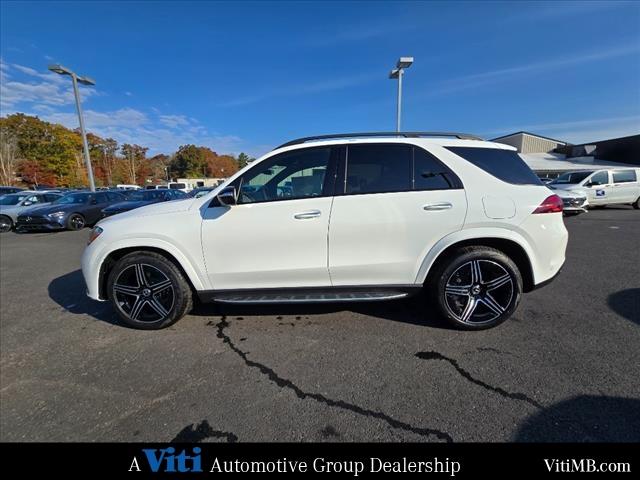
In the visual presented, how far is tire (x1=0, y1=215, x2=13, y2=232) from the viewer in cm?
1092

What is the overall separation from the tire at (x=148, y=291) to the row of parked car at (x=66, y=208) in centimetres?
558

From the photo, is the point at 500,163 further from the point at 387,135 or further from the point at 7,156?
the point at 7,156

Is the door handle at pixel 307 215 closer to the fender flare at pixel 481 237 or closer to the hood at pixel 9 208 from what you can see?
the fender flare at pixel 481 237

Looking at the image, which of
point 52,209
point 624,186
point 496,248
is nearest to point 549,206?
point 496,248

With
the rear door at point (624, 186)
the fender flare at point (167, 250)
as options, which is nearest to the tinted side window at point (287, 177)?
the fender flare at point (167, 250)

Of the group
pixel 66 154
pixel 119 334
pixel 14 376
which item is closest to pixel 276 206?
pixel 119 334

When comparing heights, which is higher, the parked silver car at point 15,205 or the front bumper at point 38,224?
the parked silver car at point 15,205

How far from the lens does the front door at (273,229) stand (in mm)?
2643

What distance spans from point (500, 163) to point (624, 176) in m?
14.4

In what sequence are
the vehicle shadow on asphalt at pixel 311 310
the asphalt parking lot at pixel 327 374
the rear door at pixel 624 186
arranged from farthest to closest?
1. the rear door at pixel 624 186
2. the vehicle shadow on asphalt at pixel 311 310
3. the asphalt parking lot at pixel 327 374

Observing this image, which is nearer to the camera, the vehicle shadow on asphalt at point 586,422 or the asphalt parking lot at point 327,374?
the vehicle shadow on asphalt at point 586,422

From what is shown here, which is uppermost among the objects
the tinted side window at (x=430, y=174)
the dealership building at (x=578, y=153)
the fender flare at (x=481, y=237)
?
the dealership building at (x=578, y=153)
